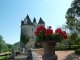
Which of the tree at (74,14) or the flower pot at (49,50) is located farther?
the tree at (74,14)

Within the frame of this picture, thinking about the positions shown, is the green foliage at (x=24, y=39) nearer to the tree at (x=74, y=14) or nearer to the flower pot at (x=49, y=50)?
the tree at (x=74, y=14)

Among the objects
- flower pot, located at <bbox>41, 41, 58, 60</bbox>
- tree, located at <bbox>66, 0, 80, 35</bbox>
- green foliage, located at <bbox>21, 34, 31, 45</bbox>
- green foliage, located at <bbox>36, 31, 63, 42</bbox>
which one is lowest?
flower pot, located at <bbox>41, 41, 58, 60</bbox>

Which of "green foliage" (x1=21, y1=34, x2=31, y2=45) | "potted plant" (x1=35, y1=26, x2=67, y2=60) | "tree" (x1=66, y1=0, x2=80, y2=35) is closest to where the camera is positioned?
"potted plant" (x1=35, y1=26, x2=67, y2=60)

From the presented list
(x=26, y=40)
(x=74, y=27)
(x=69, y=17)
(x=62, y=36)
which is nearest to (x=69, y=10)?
(x=69, y=17)

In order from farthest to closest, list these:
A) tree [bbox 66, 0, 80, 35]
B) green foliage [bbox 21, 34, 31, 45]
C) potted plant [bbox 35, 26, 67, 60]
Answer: green foliage [bbox 21, 34, 31, 45], tree [bbox 66, 0, 80, 35], potted plant [bbox 35, 26, 67, 60]

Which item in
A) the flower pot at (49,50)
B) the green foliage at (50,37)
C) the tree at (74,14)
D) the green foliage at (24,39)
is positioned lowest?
the flower pot at (49,50)

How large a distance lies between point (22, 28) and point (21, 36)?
7.98 ft

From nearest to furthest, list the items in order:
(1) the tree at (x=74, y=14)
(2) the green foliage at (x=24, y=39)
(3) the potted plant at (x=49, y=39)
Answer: (3) the potted plant at (x=49, y=39) → (1) the tree at (x=74, y=14) → (2) the green foliage at (x=24, y=39)

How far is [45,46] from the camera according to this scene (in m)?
4.52

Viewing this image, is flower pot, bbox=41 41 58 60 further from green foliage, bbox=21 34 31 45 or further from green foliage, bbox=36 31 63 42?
green foliage, bbox=21 34 31 45

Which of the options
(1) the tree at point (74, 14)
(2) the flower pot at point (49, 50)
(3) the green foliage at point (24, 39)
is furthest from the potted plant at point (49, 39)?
(3) the green foliage at point (24, 39)

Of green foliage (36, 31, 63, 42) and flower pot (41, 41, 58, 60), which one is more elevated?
green foliage (36, 31, 63, 42)

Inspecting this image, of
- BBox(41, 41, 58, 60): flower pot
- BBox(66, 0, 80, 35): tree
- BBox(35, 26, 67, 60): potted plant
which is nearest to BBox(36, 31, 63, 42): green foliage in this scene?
BBox(35, 26, 67, 60): potted plant

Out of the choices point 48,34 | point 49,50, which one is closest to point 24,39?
point 49,50
